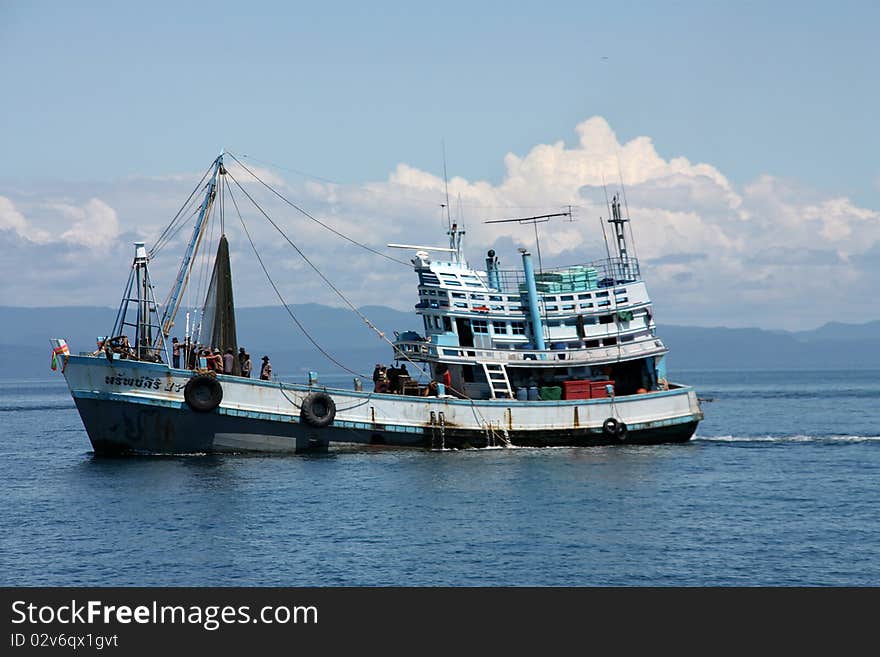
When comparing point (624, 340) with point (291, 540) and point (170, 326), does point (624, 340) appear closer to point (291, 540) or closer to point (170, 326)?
point (170, 326)

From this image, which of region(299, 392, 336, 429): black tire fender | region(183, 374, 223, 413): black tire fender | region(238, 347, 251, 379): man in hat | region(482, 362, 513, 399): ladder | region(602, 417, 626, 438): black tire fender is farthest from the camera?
region(602, 417, 626, 438): black tire fender

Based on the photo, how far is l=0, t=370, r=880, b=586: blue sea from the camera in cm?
3331

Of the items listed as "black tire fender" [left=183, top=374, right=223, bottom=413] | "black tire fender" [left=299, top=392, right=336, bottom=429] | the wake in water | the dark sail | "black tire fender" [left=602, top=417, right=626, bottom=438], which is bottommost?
the wake in water

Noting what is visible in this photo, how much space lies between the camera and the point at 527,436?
187ft

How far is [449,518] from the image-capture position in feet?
134

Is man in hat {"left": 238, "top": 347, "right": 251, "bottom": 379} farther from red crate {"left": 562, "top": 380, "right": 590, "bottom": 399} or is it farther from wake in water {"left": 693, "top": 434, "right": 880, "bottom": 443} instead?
wake in water {"left": 693, "top": 434, "right": 880, "bottom": 443}

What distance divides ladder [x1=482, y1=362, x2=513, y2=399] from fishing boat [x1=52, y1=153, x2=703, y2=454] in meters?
0.07

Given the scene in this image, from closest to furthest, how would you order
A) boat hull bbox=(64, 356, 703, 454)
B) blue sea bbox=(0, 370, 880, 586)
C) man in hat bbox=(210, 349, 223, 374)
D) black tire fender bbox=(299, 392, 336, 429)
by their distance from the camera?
blue sea bbox=(0, 370, 880, 586), boat hull bbox=(64, 356, 703, 454), man in hat bbox=(210, 349, 223, 374), black tire fender bbox=(299, 392, 336, 429)

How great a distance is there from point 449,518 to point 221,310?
2102 cm

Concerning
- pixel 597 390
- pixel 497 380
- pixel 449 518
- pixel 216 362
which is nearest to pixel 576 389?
pixel 597 390

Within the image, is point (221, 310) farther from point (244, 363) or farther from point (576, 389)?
point (576, 389)

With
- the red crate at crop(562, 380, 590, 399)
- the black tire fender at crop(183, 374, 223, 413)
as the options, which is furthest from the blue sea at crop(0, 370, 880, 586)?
the red crate at crop(562, 380, 590, 399)
